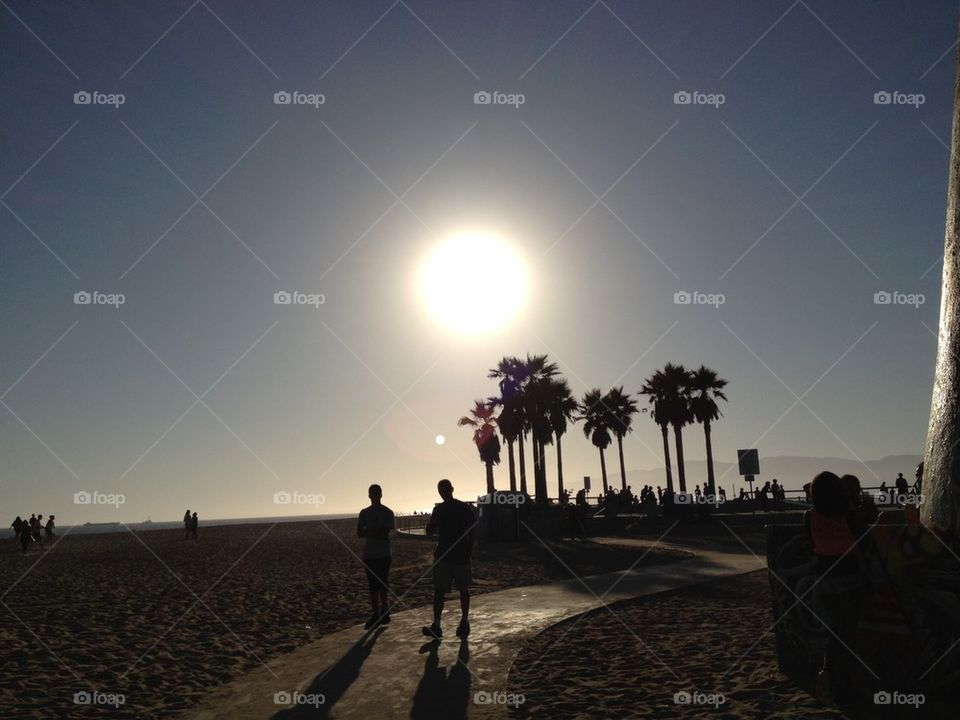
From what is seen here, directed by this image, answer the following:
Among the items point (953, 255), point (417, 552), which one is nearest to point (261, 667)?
point (953, 255)

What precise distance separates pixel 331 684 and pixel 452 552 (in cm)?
244

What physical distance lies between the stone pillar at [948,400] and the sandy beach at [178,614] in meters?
7.26

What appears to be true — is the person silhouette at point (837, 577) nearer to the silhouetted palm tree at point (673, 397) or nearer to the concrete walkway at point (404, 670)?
the concrete walkway at point (404, 670)

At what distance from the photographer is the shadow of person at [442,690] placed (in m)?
5.47

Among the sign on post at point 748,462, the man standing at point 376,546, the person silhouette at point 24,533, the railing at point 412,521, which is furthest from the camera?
the railing at point 412,521

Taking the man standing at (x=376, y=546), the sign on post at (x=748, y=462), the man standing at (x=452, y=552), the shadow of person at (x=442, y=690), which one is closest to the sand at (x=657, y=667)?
the shadow of person at (x=442, y=690)

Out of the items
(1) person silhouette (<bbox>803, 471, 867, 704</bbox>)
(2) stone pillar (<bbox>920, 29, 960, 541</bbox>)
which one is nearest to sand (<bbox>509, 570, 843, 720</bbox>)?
(1) person silhouette (<bbox>803, 471, 867, 704</bbox>)

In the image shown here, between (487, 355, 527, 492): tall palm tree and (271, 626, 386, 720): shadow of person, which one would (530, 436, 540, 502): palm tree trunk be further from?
(271, 626, 386, 720): shadow of person

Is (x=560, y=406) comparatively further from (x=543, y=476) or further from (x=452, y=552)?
(x=452, y=552)

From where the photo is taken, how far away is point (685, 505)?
119ft

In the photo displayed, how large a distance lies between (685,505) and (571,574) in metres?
22.6

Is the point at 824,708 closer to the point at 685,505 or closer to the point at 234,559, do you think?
the point at 234,559

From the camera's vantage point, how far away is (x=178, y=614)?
11781 mm

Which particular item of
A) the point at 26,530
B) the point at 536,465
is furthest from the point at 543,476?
the point at 26,530
